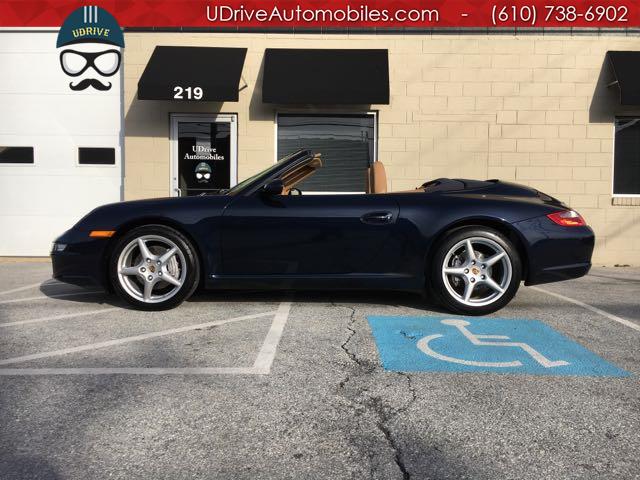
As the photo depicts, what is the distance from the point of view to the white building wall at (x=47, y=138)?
8953mm

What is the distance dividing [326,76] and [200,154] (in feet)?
7.90

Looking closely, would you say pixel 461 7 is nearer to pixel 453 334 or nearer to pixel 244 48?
pixel 244 48

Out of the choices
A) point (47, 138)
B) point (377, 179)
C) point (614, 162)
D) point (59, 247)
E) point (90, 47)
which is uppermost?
point (90, 47)

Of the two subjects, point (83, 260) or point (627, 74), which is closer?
point (83, 260)

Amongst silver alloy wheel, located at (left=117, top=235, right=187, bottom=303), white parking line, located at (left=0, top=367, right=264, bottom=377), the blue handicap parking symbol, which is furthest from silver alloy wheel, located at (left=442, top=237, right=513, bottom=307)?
silver alloy wheel, located at (left=117, top=235, right=187, bottom=303)

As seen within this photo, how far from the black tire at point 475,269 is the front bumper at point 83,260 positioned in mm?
2664

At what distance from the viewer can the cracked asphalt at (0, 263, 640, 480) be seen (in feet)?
6.42

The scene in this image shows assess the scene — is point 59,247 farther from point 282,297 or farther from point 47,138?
point 47,138

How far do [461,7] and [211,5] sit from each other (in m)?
4.00

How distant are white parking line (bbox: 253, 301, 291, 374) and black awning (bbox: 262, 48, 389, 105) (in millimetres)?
4303

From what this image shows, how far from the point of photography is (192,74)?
8.06 meters

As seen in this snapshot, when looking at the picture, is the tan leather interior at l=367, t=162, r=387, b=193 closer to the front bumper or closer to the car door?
the car door

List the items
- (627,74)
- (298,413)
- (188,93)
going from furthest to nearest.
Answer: (627,74)
(188,93)
(298,413)

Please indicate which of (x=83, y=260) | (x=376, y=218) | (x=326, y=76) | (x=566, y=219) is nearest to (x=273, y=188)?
(x=376, y=218)
